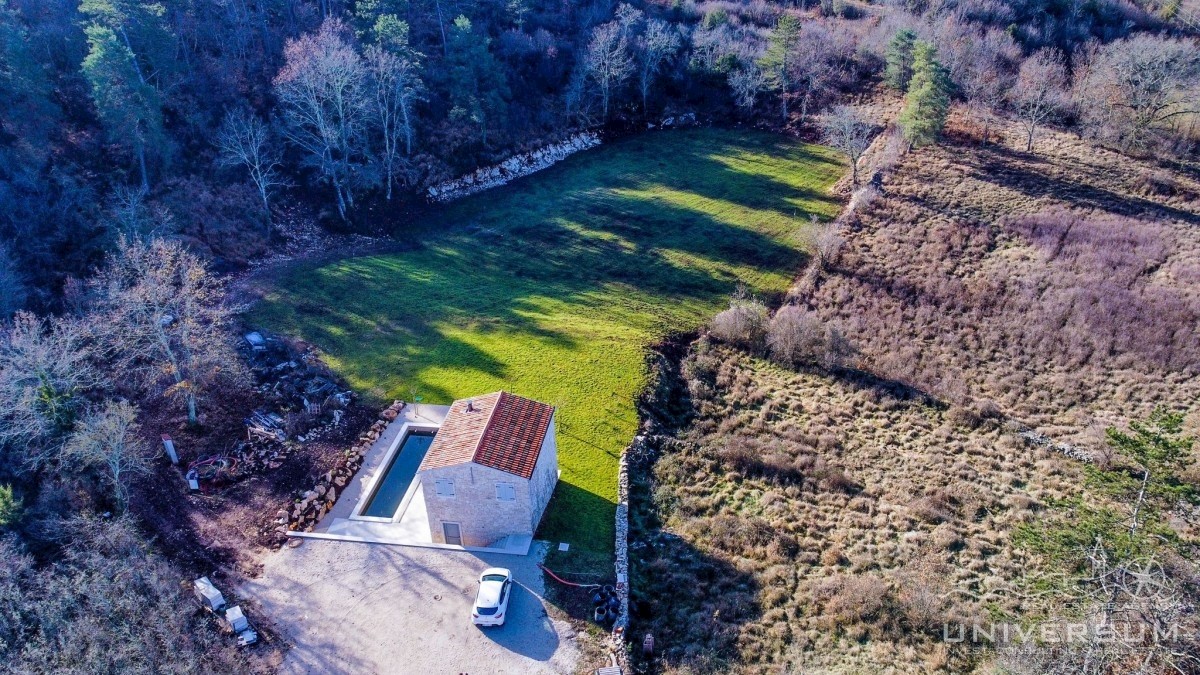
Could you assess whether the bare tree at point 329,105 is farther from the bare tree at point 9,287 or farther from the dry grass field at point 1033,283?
the dry grass field at point 1033,283

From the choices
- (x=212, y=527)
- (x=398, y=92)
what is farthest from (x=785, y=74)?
(x=212, y=527)

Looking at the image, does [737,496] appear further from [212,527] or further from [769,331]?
[212,527]

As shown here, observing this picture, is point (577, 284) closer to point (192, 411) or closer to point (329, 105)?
point (192, 411)

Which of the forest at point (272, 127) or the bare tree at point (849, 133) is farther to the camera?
the bare tree at point (849, 133)

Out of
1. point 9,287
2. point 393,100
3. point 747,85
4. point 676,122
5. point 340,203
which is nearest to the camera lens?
point 9,287

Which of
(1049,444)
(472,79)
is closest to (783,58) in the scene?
(472,79)

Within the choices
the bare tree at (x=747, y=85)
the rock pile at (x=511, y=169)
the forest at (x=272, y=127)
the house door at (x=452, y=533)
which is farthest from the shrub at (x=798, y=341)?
the bare tree at (x=747, y=85)

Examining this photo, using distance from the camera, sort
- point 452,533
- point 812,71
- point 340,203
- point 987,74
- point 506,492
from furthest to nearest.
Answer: point 812,71
point 987,74
point 340,203
point 452,533
point 506,492
